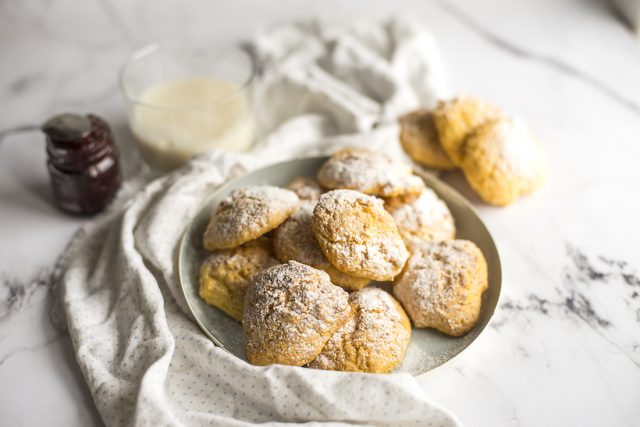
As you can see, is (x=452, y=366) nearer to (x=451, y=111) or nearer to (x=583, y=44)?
(x=451, y=111)

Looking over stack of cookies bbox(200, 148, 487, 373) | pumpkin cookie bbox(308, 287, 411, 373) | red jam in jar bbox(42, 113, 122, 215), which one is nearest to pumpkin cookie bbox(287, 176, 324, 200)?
stack of cookies bbox(200, 148, 487, 373)

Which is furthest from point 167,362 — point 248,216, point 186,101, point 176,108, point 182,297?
point 186,101

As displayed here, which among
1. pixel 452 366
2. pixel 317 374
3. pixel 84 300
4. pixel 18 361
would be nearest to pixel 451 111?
pixel 452 366

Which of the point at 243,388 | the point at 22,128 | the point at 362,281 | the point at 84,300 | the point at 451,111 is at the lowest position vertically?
the point at 22,128

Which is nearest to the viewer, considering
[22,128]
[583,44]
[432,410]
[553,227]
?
[432,410]

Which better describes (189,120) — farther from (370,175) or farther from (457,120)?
A: (457,120)

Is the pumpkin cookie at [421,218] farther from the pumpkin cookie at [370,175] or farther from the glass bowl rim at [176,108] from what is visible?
the glass bowl rim at [176,108]
